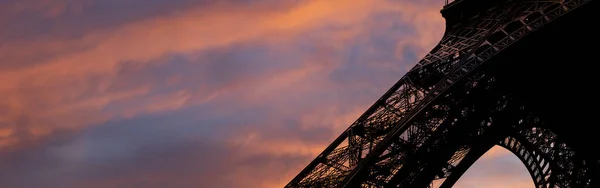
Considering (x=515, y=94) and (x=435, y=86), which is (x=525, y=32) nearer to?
(x=435, y=86)

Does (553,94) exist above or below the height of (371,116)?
above

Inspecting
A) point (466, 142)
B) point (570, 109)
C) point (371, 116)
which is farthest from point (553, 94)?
point (371, 116)

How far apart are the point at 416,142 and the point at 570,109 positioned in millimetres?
13110

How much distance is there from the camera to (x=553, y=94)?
45.2m

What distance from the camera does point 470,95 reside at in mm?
38031

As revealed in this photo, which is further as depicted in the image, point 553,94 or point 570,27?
→ point 553,94

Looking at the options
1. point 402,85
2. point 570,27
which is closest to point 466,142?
point 402,85

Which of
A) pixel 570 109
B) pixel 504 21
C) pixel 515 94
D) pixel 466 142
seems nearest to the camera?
pixel 504 21

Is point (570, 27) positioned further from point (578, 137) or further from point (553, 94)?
point (578, 137)

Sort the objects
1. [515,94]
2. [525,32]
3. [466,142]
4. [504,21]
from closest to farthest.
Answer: [525,32], [504,21], [466,142], [515,94]

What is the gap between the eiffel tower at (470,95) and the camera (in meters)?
34.7

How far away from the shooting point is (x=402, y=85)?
39.2 meters

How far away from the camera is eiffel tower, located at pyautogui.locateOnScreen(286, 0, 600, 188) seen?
34656 millimetres

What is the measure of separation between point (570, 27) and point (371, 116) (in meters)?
8.55
